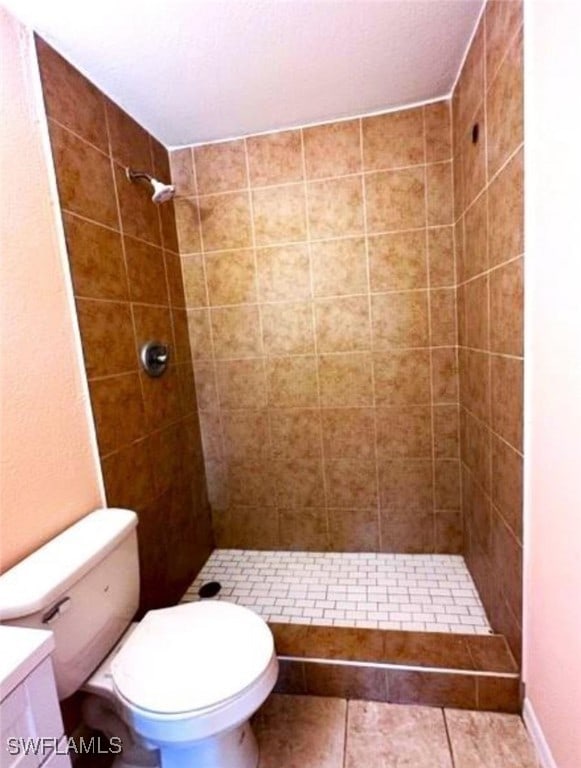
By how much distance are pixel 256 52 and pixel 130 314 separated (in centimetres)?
100

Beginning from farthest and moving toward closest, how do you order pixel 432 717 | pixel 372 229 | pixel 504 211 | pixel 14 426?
pixel 372 229 → pixel 432 717 → pixel 504 211 → pixel 14 426

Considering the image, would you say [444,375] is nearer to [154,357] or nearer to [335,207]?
[335,207]

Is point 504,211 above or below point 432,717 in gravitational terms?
above

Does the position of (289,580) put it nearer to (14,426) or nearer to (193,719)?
(193,719)

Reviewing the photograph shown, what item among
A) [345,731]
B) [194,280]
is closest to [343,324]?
[194,280]

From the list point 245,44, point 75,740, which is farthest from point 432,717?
point 245,44

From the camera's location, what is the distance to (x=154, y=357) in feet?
5.41

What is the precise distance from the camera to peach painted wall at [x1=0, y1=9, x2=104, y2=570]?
103cm

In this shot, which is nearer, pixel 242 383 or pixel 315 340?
pixel 315 340

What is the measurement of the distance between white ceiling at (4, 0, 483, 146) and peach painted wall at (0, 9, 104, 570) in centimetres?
24

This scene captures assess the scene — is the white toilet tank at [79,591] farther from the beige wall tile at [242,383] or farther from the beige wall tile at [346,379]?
the beige wall tile at [346,379]

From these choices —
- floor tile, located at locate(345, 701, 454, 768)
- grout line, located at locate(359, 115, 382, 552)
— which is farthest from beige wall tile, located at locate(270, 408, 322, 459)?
floor tile, located at locate(345, 701, 454, 768)

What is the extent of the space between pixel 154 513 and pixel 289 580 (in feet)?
2.44

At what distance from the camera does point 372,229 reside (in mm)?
1798
